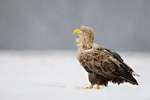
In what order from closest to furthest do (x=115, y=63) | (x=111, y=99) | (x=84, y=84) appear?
(x=111, y=99) < (x=115, y=63) < (x=84, y=84)

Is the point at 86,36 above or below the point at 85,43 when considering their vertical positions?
above

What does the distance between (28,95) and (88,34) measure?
1.52 meters

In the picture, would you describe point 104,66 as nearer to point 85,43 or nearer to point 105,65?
point 105,65

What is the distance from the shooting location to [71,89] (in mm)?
4965

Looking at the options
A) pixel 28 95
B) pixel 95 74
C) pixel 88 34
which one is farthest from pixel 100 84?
pixel 28 95

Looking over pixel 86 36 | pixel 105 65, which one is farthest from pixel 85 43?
pixel 105 65

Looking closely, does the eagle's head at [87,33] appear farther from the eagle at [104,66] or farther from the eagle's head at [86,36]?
the eagle at [104,66]

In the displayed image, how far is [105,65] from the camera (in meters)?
4.84

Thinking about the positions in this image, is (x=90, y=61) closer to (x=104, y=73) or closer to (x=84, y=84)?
(x=104, y=73)

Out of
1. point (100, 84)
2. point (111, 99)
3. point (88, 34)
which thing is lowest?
point (111, 99)

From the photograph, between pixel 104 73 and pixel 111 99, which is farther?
pixel 104 73

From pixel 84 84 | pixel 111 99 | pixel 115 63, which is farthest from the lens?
pixel 84 84

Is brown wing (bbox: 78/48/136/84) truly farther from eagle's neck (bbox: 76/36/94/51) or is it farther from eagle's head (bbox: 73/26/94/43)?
eagle's head (bbox: 73/26/94/43)

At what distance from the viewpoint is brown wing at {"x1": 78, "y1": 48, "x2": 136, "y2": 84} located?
4.81 m
